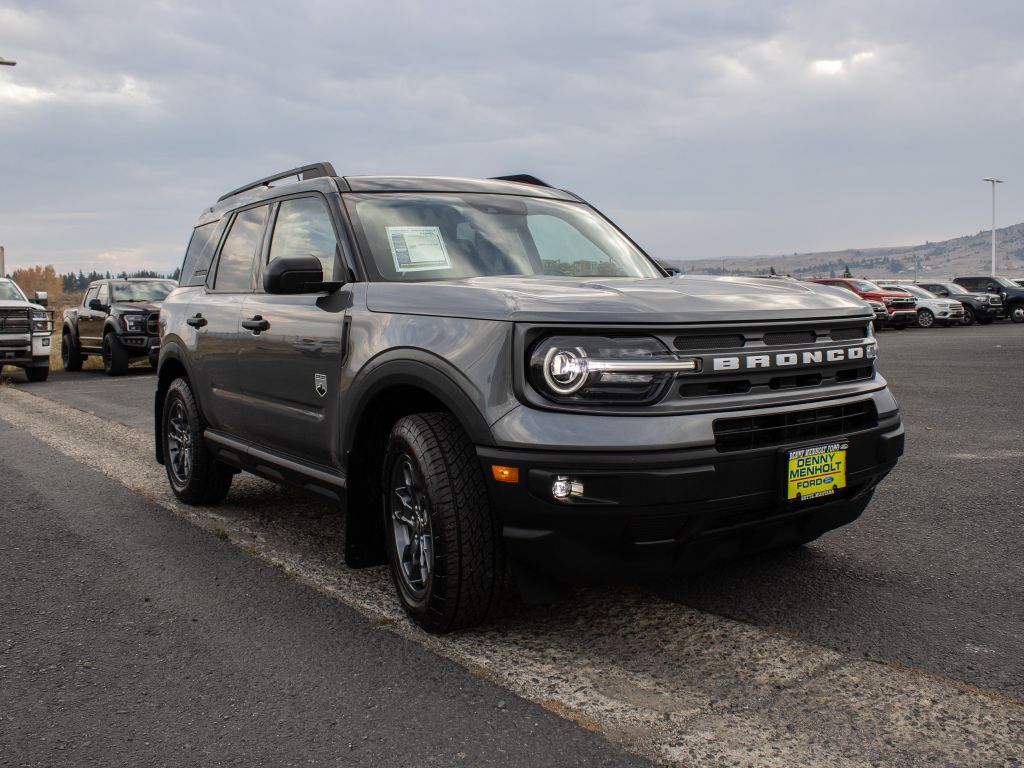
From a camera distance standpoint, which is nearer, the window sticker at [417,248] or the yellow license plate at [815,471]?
the yellow license plate at [815,471]

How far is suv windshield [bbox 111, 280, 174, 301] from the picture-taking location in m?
19.1

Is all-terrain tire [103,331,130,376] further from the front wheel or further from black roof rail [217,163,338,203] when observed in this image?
the front wheel

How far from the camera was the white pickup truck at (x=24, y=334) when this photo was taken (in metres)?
16.4

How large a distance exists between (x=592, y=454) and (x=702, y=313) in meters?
0.64

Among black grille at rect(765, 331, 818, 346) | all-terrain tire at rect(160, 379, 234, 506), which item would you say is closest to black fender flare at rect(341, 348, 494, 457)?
black grille at rect(765, 331, 818, 346)

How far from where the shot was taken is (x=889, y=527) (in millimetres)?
5125

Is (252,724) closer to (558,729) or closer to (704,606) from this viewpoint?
(558,729)

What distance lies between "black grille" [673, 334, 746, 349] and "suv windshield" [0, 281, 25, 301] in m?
16.8

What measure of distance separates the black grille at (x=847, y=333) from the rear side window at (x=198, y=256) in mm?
3777

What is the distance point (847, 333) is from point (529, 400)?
4.79 feet

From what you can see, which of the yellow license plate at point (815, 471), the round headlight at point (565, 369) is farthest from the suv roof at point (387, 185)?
the yellow license plate at point (815, 471)

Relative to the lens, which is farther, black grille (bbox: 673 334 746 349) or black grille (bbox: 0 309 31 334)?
black grille (bbox: 0 309 31 334)

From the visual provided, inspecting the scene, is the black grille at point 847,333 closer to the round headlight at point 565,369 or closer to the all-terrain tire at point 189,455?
the round headlight at point 565,369

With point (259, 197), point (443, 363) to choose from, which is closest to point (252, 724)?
point (443, 363)
